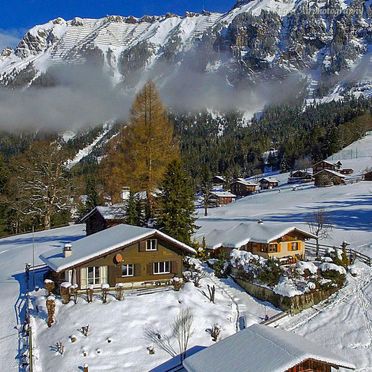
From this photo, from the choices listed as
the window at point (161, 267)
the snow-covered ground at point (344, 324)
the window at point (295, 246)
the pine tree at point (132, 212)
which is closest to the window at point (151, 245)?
the window at point (161, 267)

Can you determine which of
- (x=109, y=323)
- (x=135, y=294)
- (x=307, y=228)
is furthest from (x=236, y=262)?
(x=307, y=228)

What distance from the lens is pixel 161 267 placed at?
104ft

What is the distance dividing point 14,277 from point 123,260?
8.92 meters

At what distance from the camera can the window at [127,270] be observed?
3066 centimetres

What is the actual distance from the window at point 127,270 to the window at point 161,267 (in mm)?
1506

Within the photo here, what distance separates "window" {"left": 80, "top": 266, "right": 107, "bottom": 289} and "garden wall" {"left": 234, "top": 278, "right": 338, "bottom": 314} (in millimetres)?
9046

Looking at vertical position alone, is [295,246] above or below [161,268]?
below

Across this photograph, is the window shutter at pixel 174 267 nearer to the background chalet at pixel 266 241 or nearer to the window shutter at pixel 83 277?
the window shutter at pixel 83 277

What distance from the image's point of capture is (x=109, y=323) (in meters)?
24.7

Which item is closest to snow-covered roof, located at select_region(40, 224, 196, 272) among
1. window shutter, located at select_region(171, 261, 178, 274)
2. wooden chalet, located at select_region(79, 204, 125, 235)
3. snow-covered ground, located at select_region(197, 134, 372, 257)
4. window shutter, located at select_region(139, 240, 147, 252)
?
window shutter, located at select_region(139, 240, 147, 252)

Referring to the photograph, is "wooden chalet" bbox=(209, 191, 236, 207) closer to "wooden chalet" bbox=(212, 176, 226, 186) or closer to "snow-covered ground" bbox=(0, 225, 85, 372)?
"wooden chalet" bbox=(212, 176, 226, 186)

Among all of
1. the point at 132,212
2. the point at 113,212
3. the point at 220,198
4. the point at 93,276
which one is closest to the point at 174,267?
the point at 93,276

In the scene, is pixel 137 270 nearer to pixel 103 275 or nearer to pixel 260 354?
pixel 103 275

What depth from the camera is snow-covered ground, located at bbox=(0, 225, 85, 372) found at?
23156 millimetres
